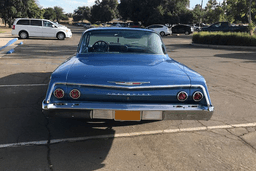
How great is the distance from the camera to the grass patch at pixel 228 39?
17.7m

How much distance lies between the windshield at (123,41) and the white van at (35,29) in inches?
741

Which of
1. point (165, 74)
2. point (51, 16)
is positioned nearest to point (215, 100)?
point (165, 74)

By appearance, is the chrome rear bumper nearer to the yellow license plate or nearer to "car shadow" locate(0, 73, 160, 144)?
the yellow license plate

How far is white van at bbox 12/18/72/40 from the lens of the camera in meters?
21.1

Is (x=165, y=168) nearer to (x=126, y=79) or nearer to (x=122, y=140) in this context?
(x=122, y=140)

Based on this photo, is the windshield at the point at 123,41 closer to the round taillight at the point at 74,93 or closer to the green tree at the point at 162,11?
the round taillight at the point at 74,93

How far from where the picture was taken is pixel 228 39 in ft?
60.8

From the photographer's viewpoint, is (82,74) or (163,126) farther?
(163,126)

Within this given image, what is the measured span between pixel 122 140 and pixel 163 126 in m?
0.89

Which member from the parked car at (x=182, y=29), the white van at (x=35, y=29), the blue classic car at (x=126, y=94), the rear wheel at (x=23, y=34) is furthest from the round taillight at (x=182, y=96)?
the parked car at (x=182, y=29)

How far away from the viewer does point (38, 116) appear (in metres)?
4.38

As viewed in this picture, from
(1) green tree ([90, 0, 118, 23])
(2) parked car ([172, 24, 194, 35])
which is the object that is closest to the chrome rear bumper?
(2) parked car ([172, 24, 194, 35])

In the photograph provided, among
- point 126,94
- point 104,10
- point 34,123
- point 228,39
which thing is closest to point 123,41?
point 126,94

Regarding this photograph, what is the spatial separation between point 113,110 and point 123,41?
6.42 feet
